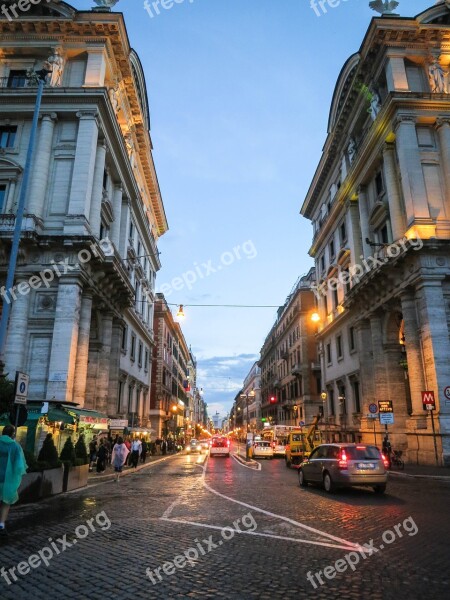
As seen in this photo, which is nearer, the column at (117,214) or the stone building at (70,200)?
the stone building at (70,200)

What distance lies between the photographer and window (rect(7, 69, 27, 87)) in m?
30.1

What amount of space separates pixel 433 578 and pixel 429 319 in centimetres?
2092

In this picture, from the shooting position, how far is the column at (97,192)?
2722cm

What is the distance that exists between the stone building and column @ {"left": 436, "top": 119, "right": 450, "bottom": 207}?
66.8 feet

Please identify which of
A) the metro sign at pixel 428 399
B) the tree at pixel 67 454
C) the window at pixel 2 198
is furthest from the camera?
the window at pixel 2 198

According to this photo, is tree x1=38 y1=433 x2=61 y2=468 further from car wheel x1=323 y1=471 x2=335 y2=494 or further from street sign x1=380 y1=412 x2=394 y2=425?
street sign x1=380 y1=412 x2=394 y2=425

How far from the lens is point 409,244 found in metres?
25.7

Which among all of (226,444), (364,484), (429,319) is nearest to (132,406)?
(226,444)

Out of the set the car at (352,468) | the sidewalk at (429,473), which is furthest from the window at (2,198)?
the sidewalk at (429,473)

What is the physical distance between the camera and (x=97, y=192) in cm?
2786

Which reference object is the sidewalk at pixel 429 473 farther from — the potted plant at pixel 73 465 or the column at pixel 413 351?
the potted plant at pixel 73 465

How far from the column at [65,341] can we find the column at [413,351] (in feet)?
59.7

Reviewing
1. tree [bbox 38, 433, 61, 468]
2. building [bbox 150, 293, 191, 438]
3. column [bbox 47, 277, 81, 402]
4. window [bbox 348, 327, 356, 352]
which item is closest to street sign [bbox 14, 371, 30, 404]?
tree [bbox 38, 433, 61, 468]

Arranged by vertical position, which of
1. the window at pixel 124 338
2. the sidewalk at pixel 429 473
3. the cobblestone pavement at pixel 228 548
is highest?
the window at pixel 124 338
